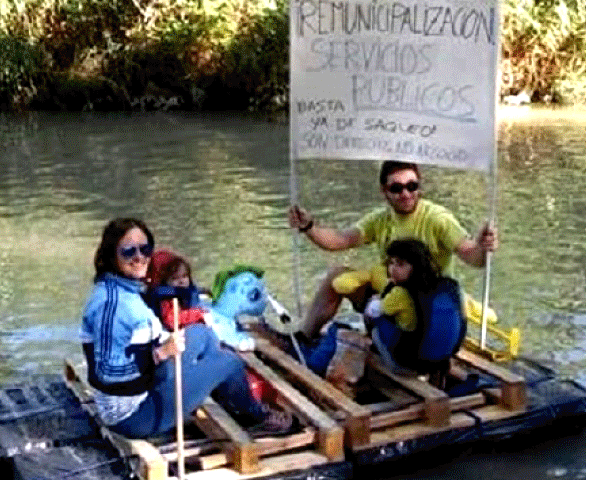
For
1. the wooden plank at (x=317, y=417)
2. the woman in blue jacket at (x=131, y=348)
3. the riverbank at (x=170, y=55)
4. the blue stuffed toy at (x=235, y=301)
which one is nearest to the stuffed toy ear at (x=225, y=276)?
the blue stuffed toy at (x=235, y=301)

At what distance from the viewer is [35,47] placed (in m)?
21.4

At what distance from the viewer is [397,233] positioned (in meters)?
5.93

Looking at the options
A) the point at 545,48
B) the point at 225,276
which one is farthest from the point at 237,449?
the point at 545,48

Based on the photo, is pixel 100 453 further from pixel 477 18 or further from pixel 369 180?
pixel 369 180

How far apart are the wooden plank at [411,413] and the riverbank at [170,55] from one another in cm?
1541

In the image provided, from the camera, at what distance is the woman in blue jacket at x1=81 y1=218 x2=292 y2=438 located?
189 inches

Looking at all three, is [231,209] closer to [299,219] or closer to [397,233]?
[299,219]

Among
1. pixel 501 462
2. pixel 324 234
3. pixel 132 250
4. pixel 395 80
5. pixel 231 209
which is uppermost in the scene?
pixel 395 80

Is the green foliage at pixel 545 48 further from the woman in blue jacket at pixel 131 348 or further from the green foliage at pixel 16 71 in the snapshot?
the woman in blue jacket at pixel 131 348

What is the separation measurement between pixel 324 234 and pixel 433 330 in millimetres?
1066

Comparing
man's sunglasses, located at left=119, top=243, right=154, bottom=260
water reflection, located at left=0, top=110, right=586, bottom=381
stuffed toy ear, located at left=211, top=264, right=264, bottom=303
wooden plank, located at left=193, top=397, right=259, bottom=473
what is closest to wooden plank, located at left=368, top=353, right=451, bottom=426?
wooden plank, located at left=193, top=397, right=259, bottom=473

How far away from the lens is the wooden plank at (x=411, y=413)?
523 cm

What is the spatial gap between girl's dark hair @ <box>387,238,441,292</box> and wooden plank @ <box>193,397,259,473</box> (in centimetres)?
100

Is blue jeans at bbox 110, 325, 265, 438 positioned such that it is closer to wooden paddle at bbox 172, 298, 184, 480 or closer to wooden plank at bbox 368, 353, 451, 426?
wooden paddle at bbox 172, 298, 184, 480
